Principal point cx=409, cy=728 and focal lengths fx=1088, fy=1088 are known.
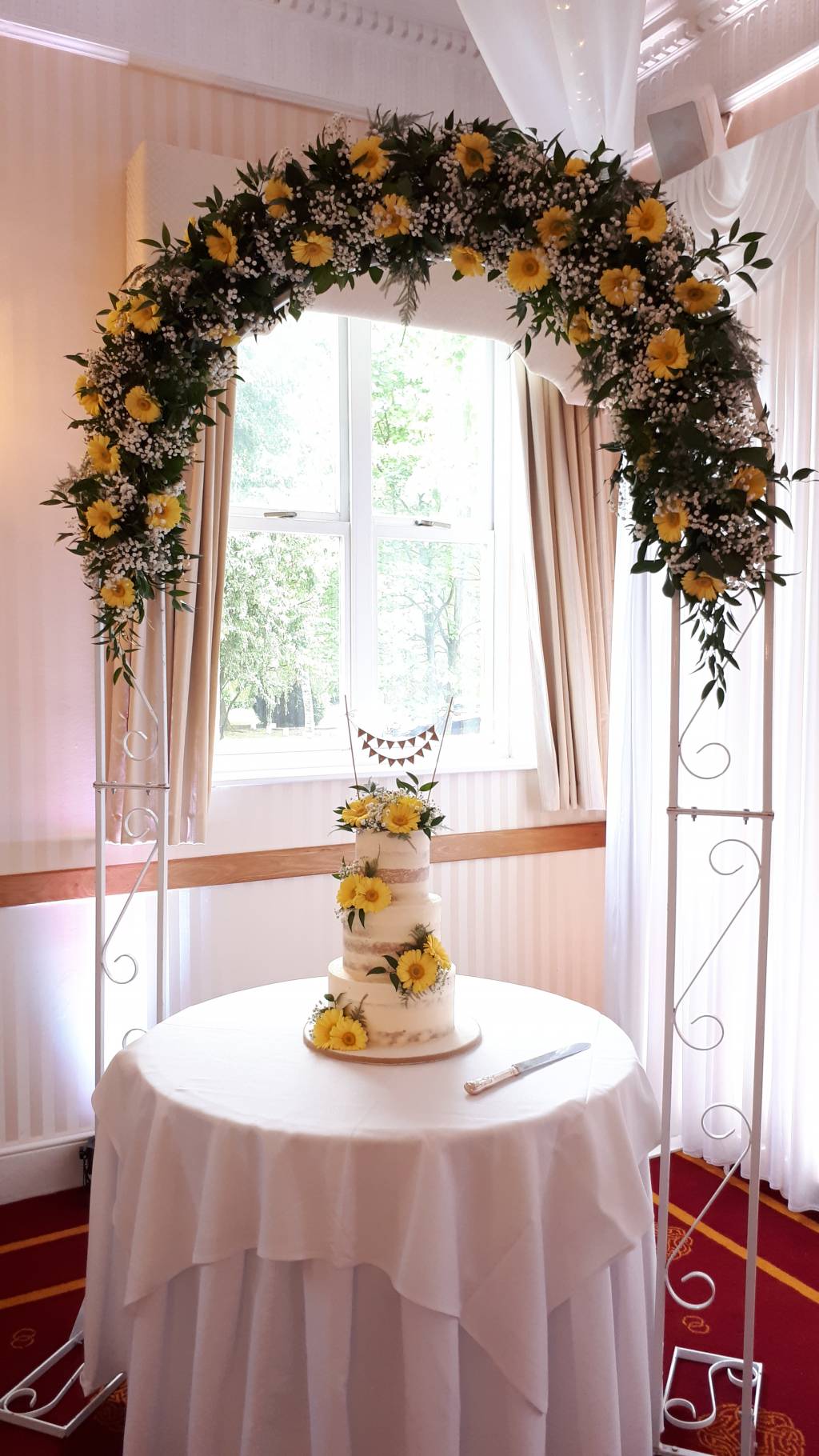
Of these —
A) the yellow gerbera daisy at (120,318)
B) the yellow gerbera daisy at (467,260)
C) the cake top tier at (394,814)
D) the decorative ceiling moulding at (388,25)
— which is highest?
the decorative ceiling moulding at (388,25)

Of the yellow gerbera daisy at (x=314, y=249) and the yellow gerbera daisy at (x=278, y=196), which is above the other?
the yellow gerbera daisy at (x=278, y=196)

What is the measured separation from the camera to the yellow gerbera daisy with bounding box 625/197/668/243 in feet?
6.93

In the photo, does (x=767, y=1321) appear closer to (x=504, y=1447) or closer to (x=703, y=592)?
(x=504, y=1447)

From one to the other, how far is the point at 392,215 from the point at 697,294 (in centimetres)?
64

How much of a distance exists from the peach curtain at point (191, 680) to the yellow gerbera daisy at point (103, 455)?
0.85 m

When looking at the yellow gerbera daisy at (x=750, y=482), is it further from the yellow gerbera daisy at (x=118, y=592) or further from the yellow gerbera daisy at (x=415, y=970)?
the yellow gerbera daisy at (x=118, y=592)

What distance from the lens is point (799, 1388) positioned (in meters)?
2.43

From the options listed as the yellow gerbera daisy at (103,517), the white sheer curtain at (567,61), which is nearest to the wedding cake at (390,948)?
the yellow gerbera daisy at (103,517)

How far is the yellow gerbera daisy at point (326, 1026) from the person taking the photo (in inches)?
85.8

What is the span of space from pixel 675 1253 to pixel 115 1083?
49.0 inches

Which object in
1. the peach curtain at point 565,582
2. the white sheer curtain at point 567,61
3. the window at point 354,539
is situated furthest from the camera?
the peach curtain at point 565,582

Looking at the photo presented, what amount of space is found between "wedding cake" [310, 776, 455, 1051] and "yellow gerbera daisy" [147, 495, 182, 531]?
867 mm

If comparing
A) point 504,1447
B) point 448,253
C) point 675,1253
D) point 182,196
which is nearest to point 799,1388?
point 675,1253

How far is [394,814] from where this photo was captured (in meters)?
2.18
